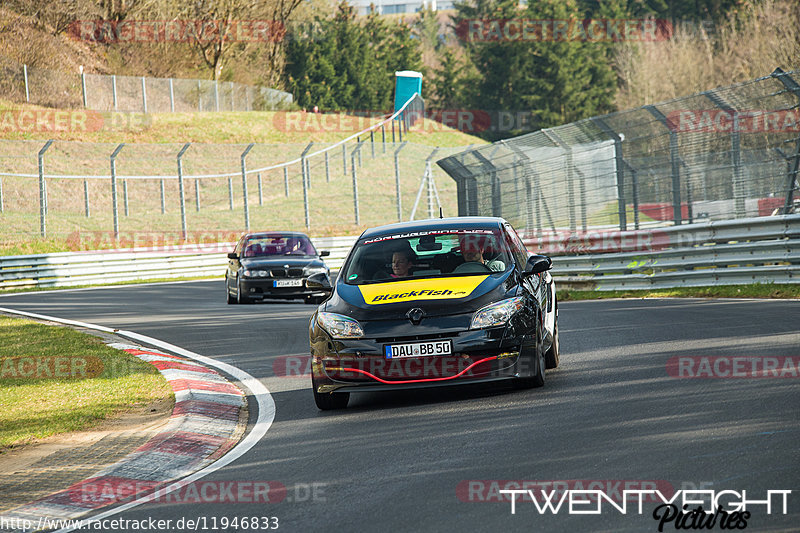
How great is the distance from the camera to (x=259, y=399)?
30.5 ft

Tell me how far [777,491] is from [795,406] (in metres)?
2.13

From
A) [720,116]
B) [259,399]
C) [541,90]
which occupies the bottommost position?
[259,399]

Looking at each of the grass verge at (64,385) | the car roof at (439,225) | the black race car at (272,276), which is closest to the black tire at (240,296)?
the black race car at (272,276)

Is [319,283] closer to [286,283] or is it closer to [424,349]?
[424,349]

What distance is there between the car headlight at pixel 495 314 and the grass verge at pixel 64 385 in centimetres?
326

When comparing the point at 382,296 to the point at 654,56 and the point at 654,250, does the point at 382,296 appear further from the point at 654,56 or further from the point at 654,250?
the point at 654,56

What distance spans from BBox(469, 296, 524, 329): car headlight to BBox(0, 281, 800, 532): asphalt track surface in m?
0.62

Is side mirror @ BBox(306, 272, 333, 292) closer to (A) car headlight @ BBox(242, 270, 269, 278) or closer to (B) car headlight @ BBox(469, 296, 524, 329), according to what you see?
(B) car headlight @ BBox(469, 296, 524, 329)

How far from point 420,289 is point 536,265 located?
117cm

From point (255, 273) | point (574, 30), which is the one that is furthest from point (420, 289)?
point (574, 30)

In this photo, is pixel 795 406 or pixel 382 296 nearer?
pixel 795 406

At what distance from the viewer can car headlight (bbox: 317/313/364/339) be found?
816 centimetres

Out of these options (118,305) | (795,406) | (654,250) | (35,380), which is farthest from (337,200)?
(795,406)

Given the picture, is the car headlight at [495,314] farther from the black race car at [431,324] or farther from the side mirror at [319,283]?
the side mirror at [319,283]
